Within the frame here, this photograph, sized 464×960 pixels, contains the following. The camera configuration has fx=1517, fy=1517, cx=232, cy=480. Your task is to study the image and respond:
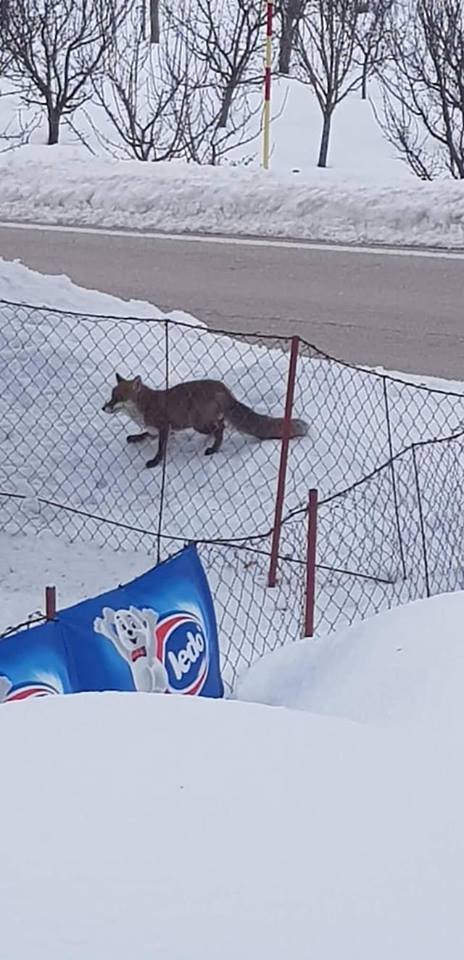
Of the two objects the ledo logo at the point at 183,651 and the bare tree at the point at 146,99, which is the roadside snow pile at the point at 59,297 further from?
the bare tree at the point at 146,99

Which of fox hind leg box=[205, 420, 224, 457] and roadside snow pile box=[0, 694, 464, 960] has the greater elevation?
roadside snow pile box=[0, 694, 464, 960]

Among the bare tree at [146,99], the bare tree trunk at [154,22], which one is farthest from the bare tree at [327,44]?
the bare tree trunk at [154,22]

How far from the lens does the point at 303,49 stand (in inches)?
672

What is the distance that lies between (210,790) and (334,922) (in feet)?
1.64

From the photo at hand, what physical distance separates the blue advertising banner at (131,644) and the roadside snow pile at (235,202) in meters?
8.73

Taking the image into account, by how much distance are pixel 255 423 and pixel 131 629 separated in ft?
10.5

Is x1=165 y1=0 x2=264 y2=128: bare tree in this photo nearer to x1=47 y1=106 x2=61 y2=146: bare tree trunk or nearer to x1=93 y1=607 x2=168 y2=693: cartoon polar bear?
x1=47 y1=106 x2=61 y2=146: bare tree trunk

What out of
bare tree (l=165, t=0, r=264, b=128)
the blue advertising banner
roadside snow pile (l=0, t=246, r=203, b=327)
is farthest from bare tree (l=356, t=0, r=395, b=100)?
the blue advertising banner

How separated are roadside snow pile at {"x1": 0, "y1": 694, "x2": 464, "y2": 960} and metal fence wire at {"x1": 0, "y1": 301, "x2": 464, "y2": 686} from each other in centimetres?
267

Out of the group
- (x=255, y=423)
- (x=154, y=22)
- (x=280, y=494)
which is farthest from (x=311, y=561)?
(x=154, y=22)

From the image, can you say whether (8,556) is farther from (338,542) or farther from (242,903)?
(242,903)

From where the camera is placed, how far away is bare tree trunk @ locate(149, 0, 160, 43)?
2184cm

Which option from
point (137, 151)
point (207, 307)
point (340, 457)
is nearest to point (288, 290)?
point (207, 307)

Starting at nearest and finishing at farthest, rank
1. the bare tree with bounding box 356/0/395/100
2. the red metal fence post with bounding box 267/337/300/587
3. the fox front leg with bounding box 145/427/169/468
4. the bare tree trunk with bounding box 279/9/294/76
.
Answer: the red metal fence post with bounding box 267/337/300/587 → the fox front leg with bounding box 145/427/169/468 → the bare tree with bounding box 356/0/395/100 → the bare tree trunk with bounding box 279/9/294/76
